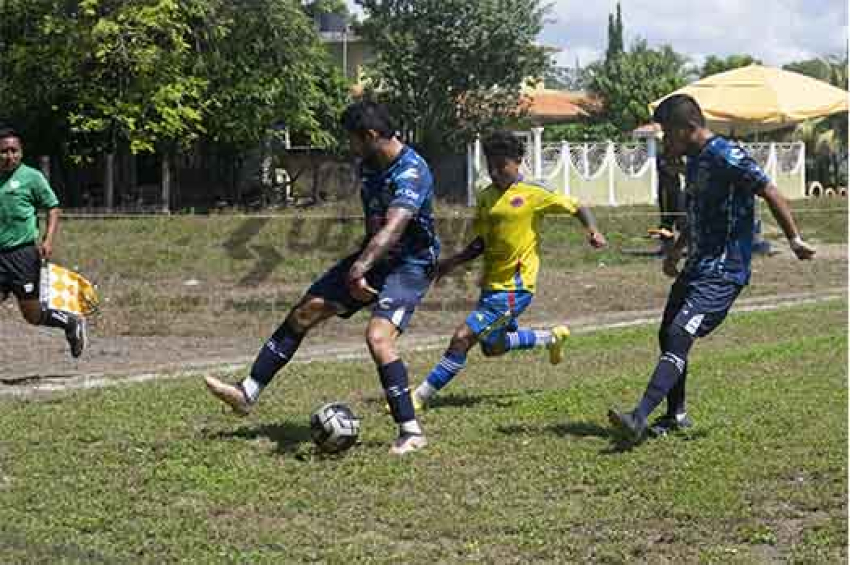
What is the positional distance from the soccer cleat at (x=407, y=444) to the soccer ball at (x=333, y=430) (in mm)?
230

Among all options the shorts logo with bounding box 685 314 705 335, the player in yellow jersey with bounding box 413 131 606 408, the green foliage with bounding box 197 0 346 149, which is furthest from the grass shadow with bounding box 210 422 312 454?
the green foliage with bounding box 197 0 346 149

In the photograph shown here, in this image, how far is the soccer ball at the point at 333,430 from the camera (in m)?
7.45

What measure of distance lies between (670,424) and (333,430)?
1973mm

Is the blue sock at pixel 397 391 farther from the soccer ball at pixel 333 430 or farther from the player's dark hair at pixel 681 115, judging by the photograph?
the player's dark hair at pixel 681 115

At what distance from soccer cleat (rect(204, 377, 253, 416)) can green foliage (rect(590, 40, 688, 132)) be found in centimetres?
5473

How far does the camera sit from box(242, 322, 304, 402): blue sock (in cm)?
813

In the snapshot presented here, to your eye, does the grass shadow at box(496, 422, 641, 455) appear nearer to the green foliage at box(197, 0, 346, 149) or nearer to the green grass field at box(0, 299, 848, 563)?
the green grass field at box(0, 299, 848, 563)

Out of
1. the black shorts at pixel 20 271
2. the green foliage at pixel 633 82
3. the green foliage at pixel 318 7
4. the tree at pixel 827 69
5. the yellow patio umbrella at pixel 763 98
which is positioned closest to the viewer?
the black shorts at pixel 20 271

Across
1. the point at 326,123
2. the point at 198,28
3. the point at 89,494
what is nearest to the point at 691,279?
the point at 89,494

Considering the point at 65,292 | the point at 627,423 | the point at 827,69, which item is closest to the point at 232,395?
the point at 627,423

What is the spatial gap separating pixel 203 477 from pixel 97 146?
87.1 ft

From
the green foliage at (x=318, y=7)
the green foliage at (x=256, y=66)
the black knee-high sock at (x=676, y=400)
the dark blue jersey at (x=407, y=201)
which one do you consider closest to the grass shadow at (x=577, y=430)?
the black knee-high sock at (x=676, y=400)

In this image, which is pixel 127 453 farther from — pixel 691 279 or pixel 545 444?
pixel 691 279

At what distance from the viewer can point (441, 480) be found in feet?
22.7
